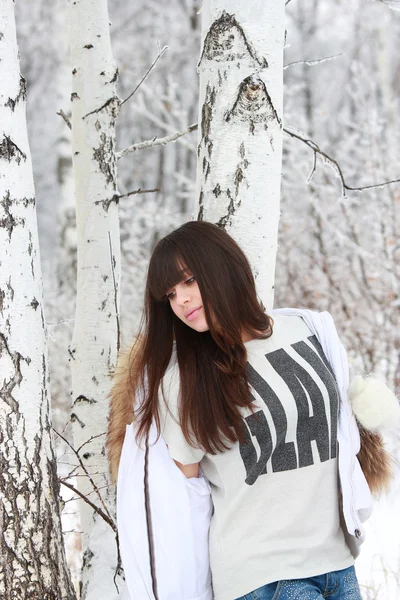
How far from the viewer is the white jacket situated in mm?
1893

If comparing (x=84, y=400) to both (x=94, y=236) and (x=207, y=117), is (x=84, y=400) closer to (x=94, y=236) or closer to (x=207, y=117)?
(x=94, y=236)

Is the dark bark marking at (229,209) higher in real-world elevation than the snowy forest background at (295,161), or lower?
lower

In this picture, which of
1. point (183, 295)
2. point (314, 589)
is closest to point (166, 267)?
point (183, 295)

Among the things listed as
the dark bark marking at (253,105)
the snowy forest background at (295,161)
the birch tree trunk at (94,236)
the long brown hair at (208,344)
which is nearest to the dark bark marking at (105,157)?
the birch tree trunk at (94,236)

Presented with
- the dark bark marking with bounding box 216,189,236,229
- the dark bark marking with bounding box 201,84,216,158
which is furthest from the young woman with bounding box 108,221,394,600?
the dark bark marking with bounding box 201,84,216,158

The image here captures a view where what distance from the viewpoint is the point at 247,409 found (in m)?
1.88

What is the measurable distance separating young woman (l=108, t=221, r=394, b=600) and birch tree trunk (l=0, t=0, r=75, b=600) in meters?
0.31

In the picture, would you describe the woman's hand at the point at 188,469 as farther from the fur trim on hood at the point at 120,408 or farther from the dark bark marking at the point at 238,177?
the dark bark marking at the point at 238,177

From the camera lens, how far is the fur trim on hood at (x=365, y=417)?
6.54ft

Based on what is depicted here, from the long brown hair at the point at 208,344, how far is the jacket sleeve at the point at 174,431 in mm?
16

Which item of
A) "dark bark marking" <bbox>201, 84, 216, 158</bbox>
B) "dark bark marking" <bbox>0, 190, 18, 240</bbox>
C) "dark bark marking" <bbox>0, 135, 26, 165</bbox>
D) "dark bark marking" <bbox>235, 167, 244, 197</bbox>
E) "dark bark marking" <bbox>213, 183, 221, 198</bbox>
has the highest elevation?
"dark bark marking" <bbox>201, 84, 216, 158</bbox>

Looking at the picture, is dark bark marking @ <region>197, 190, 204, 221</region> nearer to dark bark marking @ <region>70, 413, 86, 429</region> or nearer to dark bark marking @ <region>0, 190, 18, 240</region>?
dark bark marking @ <region>0, 190, 18, 240</region>

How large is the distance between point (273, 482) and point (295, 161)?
9.12 meters

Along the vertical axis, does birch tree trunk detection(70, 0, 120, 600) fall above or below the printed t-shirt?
above
